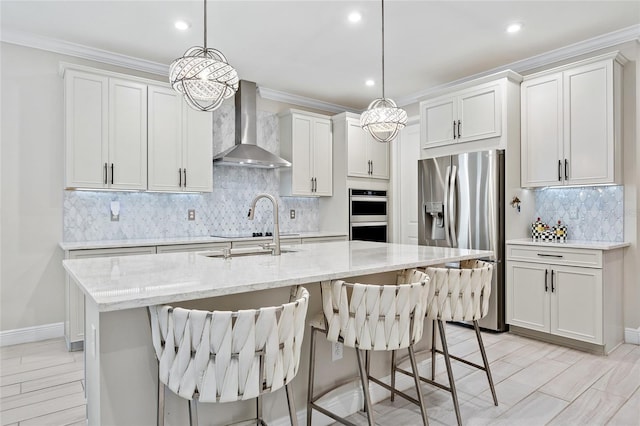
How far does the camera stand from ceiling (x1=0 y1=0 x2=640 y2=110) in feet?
9.92

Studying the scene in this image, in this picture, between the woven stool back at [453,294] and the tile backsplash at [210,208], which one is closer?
the woven stool back at [453,294]

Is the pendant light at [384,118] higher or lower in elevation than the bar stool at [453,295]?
higher

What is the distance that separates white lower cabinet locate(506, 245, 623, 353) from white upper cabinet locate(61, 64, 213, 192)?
10.6 ft

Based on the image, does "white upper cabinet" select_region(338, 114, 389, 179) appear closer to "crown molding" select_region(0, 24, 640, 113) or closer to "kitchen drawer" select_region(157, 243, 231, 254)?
"crown molding" select_region(0, 24, 640, 113)

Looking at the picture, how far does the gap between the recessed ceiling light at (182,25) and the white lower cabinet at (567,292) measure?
11.5 feet

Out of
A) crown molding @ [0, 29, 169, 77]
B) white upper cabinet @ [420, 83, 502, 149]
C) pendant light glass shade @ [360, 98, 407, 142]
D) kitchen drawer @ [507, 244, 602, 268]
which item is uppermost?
crown molding @ [0, 29, 169, 77]

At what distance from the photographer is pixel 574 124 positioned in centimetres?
353

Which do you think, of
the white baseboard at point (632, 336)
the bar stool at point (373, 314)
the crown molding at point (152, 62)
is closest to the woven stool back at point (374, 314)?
the bar stool at point (373, 314)

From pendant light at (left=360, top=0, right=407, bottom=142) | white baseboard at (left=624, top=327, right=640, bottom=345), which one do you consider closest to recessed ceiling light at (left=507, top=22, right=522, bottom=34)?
pendant light at (left=360, top=0, right=407, bottom=142)

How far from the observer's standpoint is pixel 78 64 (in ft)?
12.2

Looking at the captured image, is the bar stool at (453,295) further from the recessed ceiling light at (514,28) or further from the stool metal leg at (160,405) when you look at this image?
the recessed ceiling light at (514,28)

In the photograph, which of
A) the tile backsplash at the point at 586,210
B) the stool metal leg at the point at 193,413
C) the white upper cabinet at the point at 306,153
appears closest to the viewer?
the stool metal leg at the point at 193,413

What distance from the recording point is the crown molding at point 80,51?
3.44 m

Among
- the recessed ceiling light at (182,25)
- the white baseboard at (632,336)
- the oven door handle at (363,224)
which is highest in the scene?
the recessed ceiling light at (182,25)
